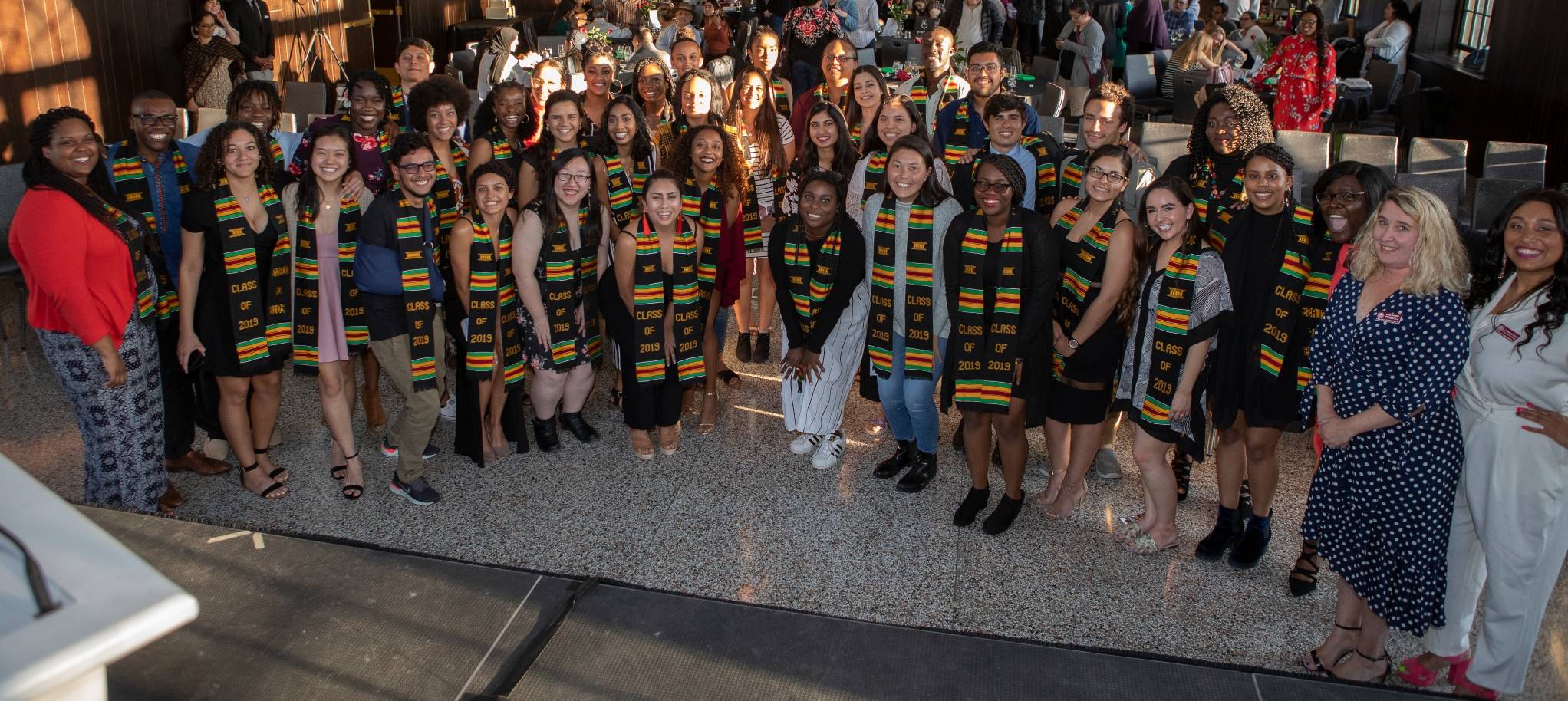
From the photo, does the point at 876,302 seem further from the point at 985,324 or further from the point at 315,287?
the point at 315,287

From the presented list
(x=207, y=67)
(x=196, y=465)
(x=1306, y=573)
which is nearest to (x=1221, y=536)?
(x=1306, y=573)

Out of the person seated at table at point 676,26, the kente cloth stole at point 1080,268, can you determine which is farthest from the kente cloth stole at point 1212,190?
the person seated at table at point 676,26

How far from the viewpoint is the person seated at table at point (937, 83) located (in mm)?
5984

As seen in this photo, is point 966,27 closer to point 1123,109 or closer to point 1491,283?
point 1123,109

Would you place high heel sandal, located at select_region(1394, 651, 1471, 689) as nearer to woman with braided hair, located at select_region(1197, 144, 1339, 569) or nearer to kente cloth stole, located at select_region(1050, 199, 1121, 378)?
woman with braided hair, located at select_region(1197, 144, 1339, 569)

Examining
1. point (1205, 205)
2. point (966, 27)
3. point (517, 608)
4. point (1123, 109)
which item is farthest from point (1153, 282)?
point (966, 27)

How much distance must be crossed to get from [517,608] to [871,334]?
91.0 inches

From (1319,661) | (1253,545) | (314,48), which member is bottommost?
(1319,661)

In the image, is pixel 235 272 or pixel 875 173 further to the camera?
pixel 875 173

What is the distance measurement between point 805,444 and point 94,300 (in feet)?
8.86

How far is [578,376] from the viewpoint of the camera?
4.93m

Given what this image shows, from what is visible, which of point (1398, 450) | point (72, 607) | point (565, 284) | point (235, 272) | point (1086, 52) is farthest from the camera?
point (1086, 52)

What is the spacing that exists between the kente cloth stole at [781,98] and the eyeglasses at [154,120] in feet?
10.1

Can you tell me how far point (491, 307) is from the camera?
14.5 feet
